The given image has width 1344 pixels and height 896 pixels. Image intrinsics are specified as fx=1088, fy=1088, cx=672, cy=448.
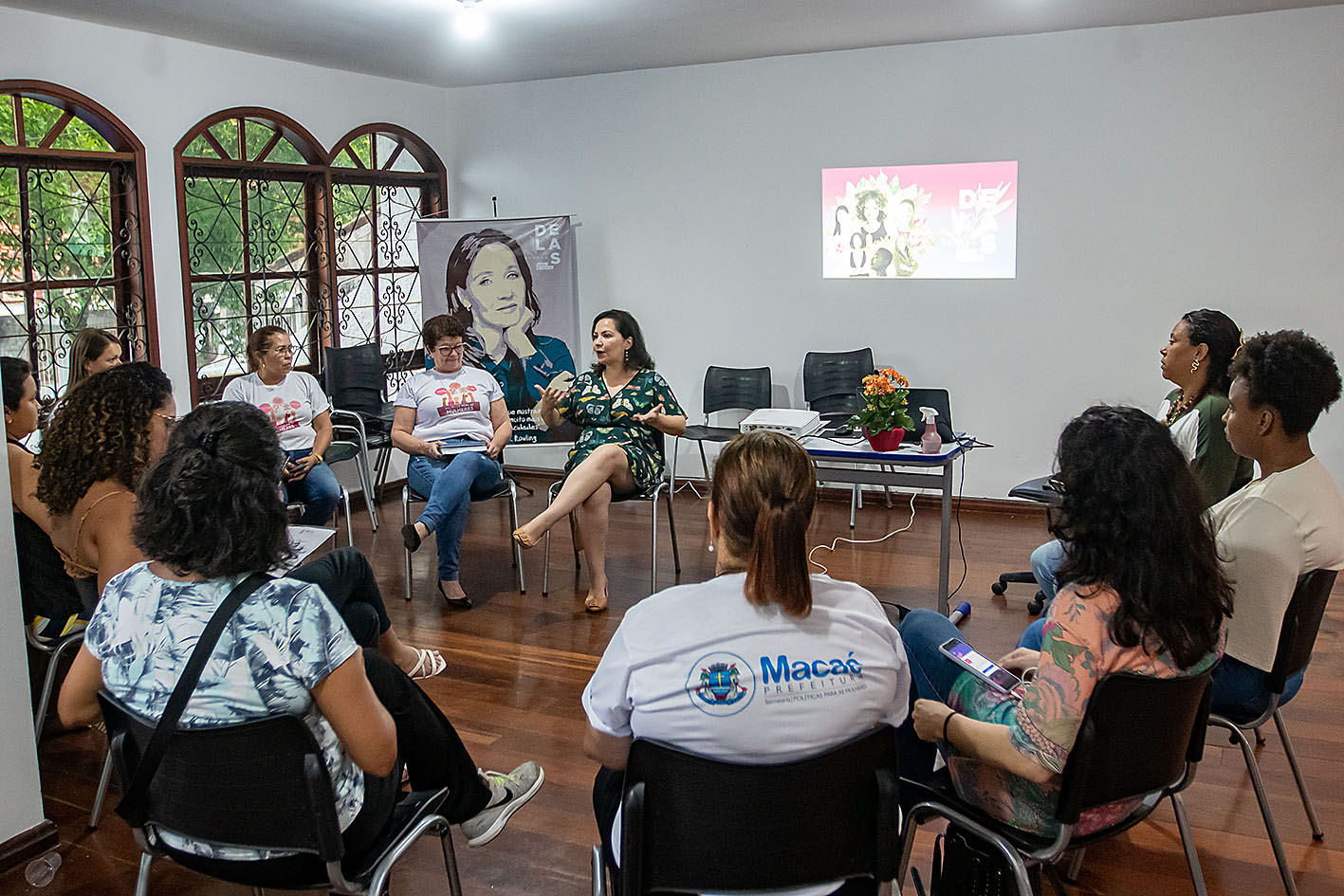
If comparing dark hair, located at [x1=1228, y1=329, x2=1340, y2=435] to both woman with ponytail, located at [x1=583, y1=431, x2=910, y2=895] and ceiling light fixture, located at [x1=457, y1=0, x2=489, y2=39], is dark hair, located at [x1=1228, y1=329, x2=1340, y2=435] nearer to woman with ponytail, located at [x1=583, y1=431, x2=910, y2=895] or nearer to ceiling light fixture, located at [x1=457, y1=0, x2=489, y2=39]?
woman with ponytail, located at [x1=583, y1=431, x2=910, y2=895]

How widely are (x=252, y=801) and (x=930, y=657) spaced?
4.34 feet

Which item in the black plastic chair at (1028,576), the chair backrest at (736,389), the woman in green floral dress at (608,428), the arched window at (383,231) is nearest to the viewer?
the black plastic chair at (1028,576)

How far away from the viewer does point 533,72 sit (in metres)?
6.89

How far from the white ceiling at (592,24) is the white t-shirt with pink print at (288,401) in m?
1.66

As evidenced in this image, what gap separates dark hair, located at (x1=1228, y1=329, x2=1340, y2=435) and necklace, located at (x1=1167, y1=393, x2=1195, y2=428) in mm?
1108

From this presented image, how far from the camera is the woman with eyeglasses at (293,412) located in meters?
4.92

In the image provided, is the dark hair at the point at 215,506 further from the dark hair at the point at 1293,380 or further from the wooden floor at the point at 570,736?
the dark hair at the point at 1293,380

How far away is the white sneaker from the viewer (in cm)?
241

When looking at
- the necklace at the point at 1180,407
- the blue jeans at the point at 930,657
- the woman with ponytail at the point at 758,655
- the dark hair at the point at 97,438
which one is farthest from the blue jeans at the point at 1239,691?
the dark hair at the point at 97,438

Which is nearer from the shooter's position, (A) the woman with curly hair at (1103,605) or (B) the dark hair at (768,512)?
(B) the dark hair at (768,512)

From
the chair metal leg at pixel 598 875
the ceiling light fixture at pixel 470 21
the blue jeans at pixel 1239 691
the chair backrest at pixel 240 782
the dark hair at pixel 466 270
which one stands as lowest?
the chair metal leg at pixel 598 875

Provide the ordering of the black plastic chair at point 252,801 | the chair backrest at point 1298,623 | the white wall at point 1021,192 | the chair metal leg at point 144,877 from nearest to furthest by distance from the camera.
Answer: the black plastic chair at point 252,801 → the chair metal leg at point 144,877 → the chair backrest at point 1298,623 → the white wall at point 1021,192

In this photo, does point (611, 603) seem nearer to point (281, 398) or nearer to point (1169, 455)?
point (281, 398)

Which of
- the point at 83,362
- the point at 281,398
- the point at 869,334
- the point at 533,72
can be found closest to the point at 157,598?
the point at 83,362
